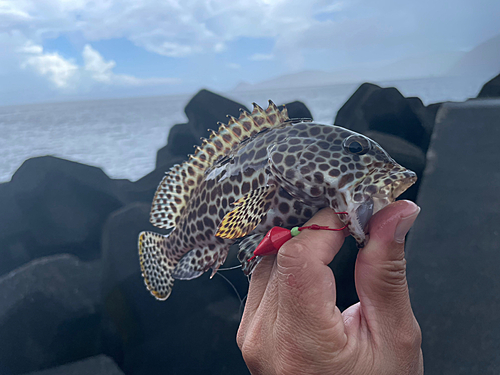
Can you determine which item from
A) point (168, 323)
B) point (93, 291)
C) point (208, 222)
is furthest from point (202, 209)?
point (93, 291)

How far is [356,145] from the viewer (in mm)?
1262

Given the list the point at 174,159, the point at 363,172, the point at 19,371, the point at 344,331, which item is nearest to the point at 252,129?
the point at 363,172

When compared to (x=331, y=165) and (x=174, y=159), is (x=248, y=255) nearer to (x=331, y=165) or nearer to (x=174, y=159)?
(x=331, y=165)

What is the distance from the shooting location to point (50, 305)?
3258mm

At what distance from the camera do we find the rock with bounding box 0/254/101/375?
10.3 ft

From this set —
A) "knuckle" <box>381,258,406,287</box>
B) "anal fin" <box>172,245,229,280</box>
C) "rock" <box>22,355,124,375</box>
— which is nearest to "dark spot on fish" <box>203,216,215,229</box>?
"anal fin" <box>172,245,229,280</box>

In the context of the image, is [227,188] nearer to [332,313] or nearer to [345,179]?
[345,179]

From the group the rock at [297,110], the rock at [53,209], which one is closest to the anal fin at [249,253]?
the rock at [53,209]

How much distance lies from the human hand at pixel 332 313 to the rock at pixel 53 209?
322cm

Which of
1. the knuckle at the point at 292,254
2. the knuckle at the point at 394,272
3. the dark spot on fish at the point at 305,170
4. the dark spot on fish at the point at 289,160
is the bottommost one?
the knuckle at the point at 394,272

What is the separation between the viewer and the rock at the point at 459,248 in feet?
9.34

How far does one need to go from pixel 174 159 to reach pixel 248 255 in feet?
10.8

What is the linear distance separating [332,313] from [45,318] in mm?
3273

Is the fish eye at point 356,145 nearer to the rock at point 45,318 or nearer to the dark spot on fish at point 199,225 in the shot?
the dark spot on fish at point 199,225
